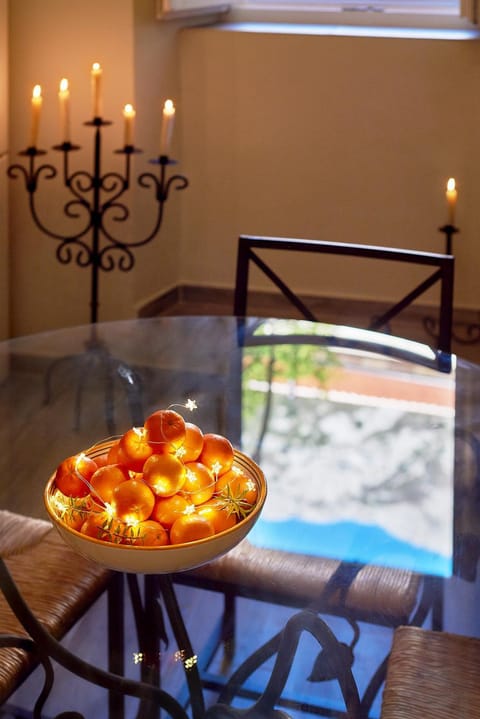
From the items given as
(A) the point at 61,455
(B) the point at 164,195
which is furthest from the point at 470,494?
(B) the point at 164,195

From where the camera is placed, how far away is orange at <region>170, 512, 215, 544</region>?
3.83 ft

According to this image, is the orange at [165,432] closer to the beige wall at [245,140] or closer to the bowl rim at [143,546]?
the bowl rim at [143,546]

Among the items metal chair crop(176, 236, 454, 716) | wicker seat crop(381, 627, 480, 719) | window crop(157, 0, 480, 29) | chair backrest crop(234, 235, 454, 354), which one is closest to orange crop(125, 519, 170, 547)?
metal chair crop(176, 236, 454, 716)

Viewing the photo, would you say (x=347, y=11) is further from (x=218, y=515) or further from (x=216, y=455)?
(x=218, y=515)

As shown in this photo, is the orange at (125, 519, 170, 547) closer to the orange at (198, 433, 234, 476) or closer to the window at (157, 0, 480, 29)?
the orange at (198, 433, 234, 476)

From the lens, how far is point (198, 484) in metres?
1.26

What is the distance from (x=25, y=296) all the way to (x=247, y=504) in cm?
271

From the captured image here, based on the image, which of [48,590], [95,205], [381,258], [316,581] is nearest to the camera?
[316,581]

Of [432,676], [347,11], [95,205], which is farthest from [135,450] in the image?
[347,11]

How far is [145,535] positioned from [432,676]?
1.20ft

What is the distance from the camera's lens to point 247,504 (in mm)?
1252

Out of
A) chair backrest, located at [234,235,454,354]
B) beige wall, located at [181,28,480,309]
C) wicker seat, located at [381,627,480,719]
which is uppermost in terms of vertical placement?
beige wall, located at [181,28,480,309]

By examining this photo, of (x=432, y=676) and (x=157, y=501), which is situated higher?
(x=157, y=501)

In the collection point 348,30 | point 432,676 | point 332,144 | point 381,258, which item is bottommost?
point 432,676
